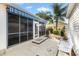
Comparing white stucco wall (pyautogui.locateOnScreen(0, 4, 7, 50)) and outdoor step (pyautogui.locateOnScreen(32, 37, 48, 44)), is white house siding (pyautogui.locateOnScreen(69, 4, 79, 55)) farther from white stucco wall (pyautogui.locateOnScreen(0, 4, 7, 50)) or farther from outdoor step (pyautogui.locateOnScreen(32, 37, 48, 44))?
white stucco wall (pyautogui.locateOnScreen(0, 4, 7, 50))

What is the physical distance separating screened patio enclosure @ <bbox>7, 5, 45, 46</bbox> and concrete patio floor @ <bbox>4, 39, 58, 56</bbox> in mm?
125

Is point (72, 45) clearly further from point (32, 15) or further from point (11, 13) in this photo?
point (11, 13)

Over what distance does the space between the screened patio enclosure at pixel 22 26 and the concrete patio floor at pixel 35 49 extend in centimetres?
13

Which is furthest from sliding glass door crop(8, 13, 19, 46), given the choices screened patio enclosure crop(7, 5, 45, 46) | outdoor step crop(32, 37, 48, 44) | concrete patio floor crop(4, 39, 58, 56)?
outdoor step crop(32, 37, 48, 44)

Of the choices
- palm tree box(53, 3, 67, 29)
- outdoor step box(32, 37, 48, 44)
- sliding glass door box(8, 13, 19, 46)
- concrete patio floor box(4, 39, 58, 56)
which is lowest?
concrete patio floor box(4, 39, 58, 56)

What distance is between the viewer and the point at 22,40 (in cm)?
270

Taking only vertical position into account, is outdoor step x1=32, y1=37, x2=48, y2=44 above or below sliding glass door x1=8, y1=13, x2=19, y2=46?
below

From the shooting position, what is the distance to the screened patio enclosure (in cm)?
257

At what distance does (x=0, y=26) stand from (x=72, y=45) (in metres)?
1.45

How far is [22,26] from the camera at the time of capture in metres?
2.68

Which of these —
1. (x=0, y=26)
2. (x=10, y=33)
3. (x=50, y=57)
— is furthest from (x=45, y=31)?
(x=0, y=26)

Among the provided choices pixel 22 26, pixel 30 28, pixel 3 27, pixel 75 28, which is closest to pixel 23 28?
pixel 22 26

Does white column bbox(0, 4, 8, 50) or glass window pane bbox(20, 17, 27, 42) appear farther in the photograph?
glass window pane bbox(20, 17, 27, 42)

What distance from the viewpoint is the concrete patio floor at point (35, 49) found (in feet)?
8.65
